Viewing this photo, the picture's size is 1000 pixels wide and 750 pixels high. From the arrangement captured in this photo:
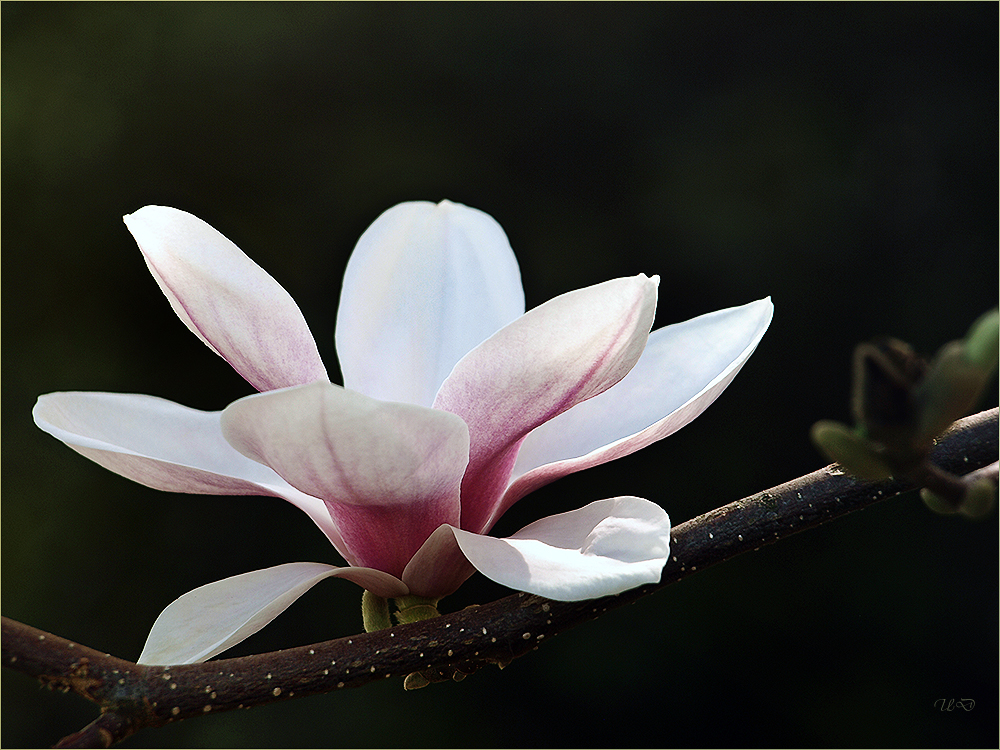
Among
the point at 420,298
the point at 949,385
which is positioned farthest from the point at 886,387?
the point at 420,298

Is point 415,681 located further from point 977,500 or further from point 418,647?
point 977,500

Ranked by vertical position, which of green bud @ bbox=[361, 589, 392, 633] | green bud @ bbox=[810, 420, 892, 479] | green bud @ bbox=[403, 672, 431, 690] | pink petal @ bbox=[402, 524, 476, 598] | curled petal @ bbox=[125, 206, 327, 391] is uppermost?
curled petal @ bbox=[125, 206, 327, 391]

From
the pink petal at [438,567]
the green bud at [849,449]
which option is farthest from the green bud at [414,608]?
the green bud at [849,449]

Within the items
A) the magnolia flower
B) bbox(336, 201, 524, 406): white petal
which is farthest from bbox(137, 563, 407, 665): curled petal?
bbox(336, 201, 524, 406): white petal

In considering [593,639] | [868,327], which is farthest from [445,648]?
[868,327]

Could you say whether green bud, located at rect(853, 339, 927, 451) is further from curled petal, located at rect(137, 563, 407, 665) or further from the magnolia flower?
curled petal, located at rect(137, 563, 407, 665)
